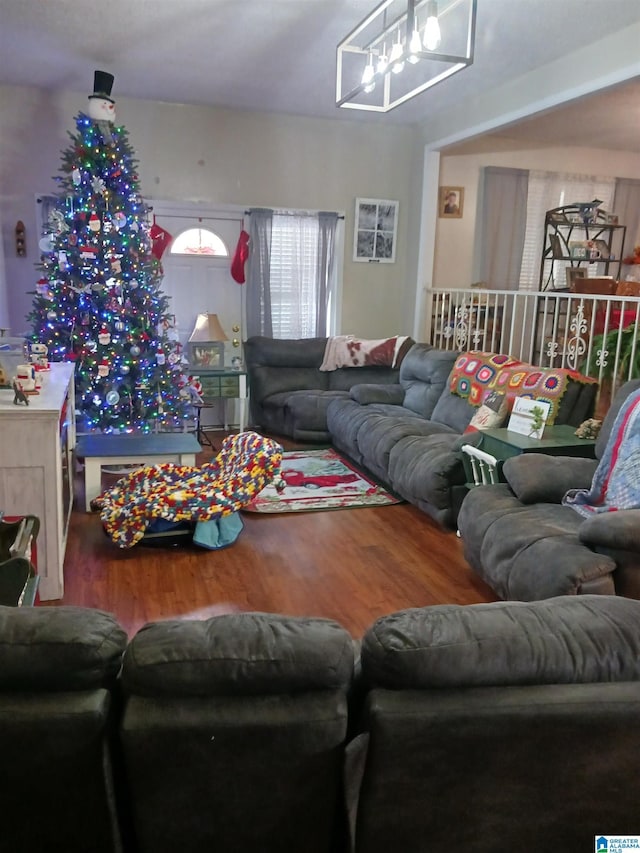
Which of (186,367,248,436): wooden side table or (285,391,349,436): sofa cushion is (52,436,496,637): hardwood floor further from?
(186,367,248,436): wooden side table

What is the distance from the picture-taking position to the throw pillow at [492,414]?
380 centimetres

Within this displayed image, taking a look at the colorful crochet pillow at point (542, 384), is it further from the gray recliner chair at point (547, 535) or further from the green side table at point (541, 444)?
the gray recliner chair at point (547, 535)

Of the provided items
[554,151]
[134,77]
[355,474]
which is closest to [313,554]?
[355,474]

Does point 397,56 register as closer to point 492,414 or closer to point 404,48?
point 404,48

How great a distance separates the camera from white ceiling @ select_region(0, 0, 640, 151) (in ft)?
11.7

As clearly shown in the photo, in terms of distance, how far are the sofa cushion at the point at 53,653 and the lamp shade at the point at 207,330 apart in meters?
4.77

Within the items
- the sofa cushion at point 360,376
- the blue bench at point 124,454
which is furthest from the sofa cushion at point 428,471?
the sofa cushion at point 360,376

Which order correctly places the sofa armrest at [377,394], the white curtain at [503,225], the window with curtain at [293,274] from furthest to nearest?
the white curtain at [503,225], the window with curtain at [293,274], the sofa armrest at [377,394]

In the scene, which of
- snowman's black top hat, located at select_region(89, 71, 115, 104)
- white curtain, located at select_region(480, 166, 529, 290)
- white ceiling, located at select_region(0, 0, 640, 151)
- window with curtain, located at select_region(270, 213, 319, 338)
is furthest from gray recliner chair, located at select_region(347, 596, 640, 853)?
white curtain, located at select_region(480, 166, 529, 290)

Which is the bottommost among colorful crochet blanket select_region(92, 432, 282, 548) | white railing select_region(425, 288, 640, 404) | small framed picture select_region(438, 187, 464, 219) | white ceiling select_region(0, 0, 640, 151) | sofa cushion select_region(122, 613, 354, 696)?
colorful crochet blanket select_region(92, 432, 282, 548)

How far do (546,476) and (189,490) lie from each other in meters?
1.72

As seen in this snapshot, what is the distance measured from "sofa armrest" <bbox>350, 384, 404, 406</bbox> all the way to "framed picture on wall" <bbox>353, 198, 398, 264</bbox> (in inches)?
65.1

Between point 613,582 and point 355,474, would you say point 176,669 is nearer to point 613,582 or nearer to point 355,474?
point 613,582

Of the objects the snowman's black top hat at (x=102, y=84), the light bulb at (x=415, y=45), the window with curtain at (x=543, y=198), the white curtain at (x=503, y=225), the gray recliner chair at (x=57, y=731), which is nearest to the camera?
the gray recliner chair at (x=57, y=731)
